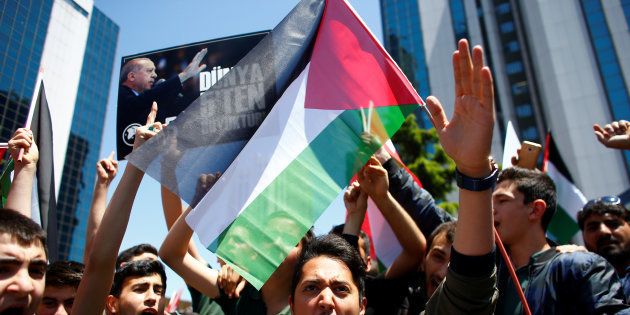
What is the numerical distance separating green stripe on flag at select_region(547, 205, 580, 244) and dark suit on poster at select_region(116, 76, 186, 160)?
13.8 feet

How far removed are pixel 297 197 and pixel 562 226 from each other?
13.3 ft

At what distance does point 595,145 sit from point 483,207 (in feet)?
129

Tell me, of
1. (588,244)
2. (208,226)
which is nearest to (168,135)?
(208,226)

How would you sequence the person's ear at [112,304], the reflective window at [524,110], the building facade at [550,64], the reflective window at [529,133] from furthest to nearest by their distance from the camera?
the reflective window at [524,110] → the reflective window at [529,133] → the building facade at [550,64] → the person's ear at [112,304]

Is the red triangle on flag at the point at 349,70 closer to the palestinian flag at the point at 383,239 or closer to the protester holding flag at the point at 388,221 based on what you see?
the protester holding flag at the point at 388,221

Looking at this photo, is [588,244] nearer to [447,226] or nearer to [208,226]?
[447,226]

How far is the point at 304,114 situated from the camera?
2971 mm

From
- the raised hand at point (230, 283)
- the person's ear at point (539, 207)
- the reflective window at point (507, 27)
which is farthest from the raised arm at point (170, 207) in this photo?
the reflective window at point (507, 27)

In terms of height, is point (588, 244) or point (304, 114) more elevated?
point (304, 114)

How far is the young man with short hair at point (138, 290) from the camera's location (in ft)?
10.3

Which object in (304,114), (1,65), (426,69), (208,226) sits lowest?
(208,226)

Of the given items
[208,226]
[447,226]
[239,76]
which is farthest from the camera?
[447,226]

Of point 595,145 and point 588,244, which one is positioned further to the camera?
point 595,145

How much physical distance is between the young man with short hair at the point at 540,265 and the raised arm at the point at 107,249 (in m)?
1.94
